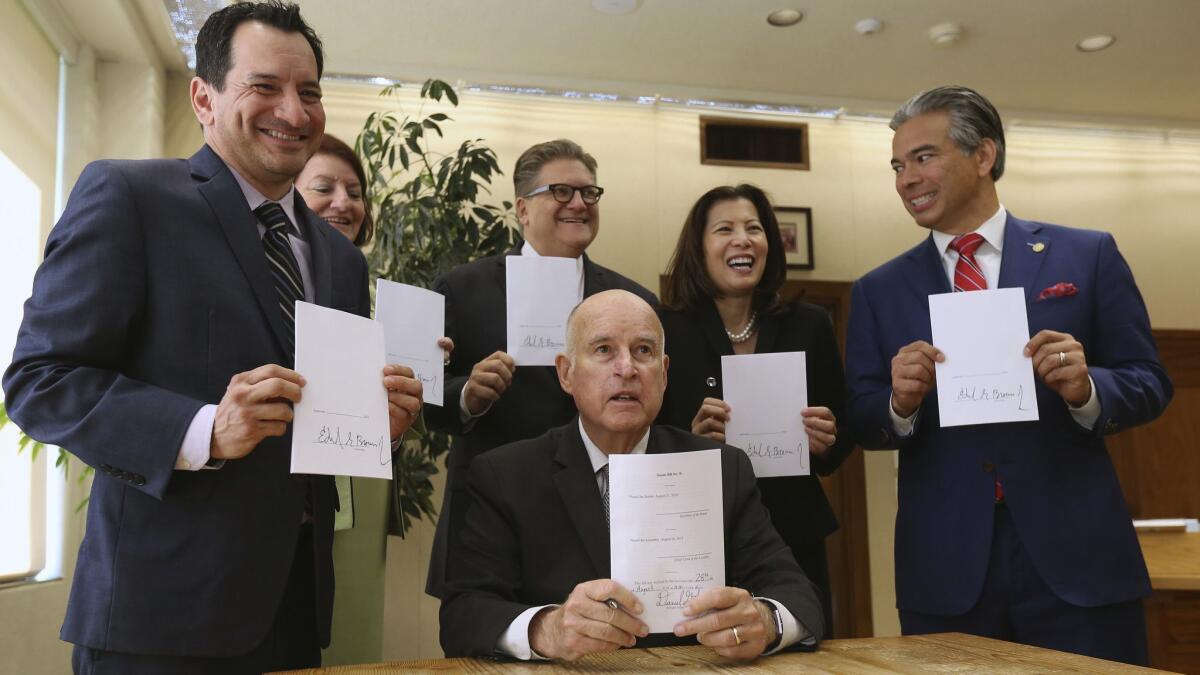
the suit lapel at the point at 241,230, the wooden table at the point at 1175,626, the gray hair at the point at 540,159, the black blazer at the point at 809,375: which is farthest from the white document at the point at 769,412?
the wooden table at the point at 1175,626

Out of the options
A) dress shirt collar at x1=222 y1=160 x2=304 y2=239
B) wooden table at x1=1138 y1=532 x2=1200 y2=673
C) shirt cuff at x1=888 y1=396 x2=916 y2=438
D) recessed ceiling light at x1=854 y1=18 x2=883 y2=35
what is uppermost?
recessed ceiling light at x1=854 y1=18 x2=883 y2=35

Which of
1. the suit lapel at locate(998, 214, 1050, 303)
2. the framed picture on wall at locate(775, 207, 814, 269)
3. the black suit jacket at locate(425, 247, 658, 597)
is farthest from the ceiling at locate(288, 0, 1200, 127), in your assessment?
the suit lapel at locate(998, 214, 1050, 303)

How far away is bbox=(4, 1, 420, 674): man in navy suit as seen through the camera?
149 centimetres

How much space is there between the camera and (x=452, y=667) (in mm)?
1653

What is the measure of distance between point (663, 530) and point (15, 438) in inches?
140

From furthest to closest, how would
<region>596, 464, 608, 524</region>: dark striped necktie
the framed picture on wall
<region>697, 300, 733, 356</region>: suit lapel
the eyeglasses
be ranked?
the framed picture on wall → the eyeglasses → <region>697, 300, 733, 356</region>: suit lapel → <region>596, 464, 608, 524</region>: dark striped necktie

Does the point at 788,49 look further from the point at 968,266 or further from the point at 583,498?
the point at 583,498

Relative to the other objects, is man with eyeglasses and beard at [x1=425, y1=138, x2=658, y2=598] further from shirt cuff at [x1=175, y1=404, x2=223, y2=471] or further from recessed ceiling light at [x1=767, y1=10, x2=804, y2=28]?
recessed ceiling light at [x1=767, y1=10, x2=804, y2=28]

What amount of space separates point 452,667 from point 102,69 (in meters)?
4.72

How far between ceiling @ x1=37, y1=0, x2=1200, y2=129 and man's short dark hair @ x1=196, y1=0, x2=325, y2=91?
3.14m

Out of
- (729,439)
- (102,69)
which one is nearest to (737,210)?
(729,439)

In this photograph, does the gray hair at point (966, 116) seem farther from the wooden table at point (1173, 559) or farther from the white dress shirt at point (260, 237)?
the white dress shirt at point (260, 237)

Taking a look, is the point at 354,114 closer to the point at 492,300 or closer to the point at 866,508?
the point at 492,300

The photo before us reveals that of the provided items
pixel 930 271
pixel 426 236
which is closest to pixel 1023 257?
pixel 930 271
